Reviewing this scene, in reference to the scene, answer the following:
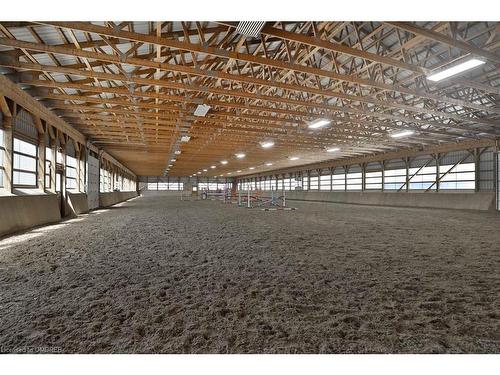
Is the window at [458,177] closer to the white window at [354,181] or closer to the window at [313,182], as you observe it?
the white window at [354,181]

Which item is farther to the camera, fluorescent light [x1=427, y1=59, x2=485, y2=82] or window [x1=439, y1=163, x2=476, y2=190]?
window [x1=439, y1=163, x2=476, y2=190]

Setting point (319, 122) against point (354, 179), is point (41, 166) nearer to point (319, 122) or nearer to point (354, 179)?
point (319, 122)

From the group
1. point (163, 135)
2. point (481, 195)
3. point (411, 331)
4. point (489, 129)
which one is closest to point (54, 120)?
point (163, 135)

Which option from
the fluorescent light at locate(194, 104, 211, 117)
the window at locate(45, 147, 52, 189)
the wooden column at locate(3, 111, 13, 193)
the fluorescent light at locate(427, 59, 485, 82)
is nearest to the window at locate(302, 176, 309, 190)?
the fluorescent light at locate(194, 104, 211, 117)

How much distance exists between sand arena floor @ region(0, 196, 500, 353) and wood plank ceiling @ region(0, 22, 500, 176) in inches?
206

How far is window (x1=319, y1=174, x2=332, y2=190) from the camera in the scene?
37.6 metres

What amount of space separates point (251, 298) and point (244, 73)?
434 inches

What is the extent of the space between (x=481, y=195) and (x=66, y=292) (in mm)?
25363

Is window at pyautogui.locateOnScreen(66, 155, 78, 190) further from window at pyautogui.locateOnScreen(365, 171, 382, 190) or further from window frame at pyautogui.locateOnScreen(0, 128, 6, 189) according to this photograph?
window at pyautogui.locateOnScreen(365, 171, 382, 190)

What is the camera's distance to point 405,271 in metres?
4.92

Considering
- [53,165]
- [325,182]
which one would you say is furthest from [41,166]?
[325,182]

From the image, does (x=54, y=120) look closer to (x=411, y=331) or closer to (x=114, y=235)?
(x=114, y=235)

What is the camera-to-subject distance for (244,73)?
12.4m

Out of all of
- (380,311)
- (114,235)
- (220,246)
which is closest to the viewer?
(380,311)
